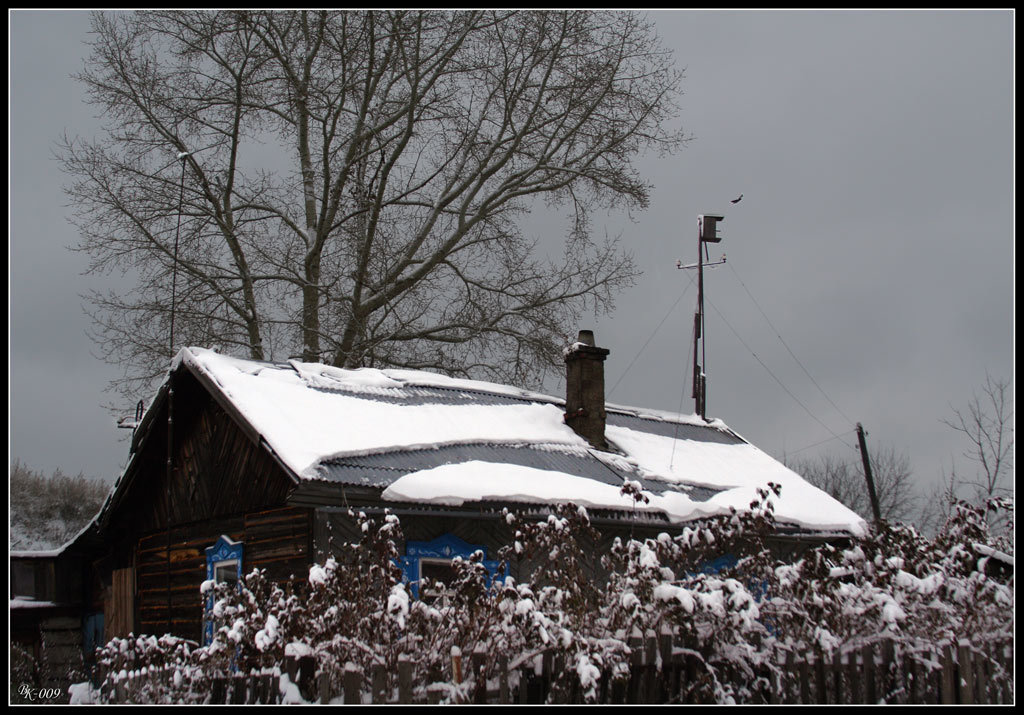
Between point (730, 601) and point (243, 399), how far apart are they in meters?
7.14

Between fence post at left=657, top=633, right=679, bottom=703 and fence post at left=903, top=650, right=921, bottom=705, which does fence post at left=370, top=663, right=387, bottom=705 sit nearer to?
fence post at left=657, top=633, right=679, bottom=703

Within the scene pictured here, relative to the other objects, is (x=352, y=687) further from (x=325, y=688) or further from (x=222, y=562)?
(x=222, y=562)

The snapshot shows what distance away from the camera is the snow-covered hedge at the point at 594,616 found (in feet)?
19.2

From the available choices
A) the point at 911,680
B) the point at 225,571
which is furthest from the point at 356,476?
the point at 911,680

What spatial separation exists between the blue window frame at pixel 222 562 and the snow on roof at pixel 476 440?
2044 mm

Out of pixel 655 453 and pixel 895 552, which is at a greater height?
pixel 655 453

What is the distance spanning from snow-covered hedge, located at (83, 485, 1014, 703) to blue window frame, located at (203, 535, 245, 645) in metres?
4.22

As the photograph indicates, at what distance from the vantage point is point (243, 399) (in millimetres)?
11531

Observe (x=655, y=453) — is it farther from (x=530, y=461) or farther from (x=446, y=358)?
(x=446, y=358)

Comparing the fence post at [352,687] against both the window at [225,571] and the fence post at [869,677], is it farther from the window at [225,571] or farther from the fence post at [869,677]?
the window at [225,571]

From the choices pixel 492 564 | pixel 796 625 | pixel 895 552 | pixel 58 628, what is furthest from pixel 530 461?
pixel 58 628

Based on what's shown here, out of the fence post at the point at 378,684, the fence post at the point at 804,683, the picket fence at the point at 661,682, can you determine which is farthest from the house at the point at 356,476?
the fence post at the point at 378,684

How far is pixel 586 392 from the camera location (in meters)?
15.1

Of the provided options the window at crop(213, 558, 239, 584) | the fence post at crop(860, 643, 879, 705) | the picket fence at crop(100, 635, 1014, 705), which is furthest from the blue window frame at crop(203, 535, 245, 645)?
the fence post at crop(860, 643, 879, 705)
